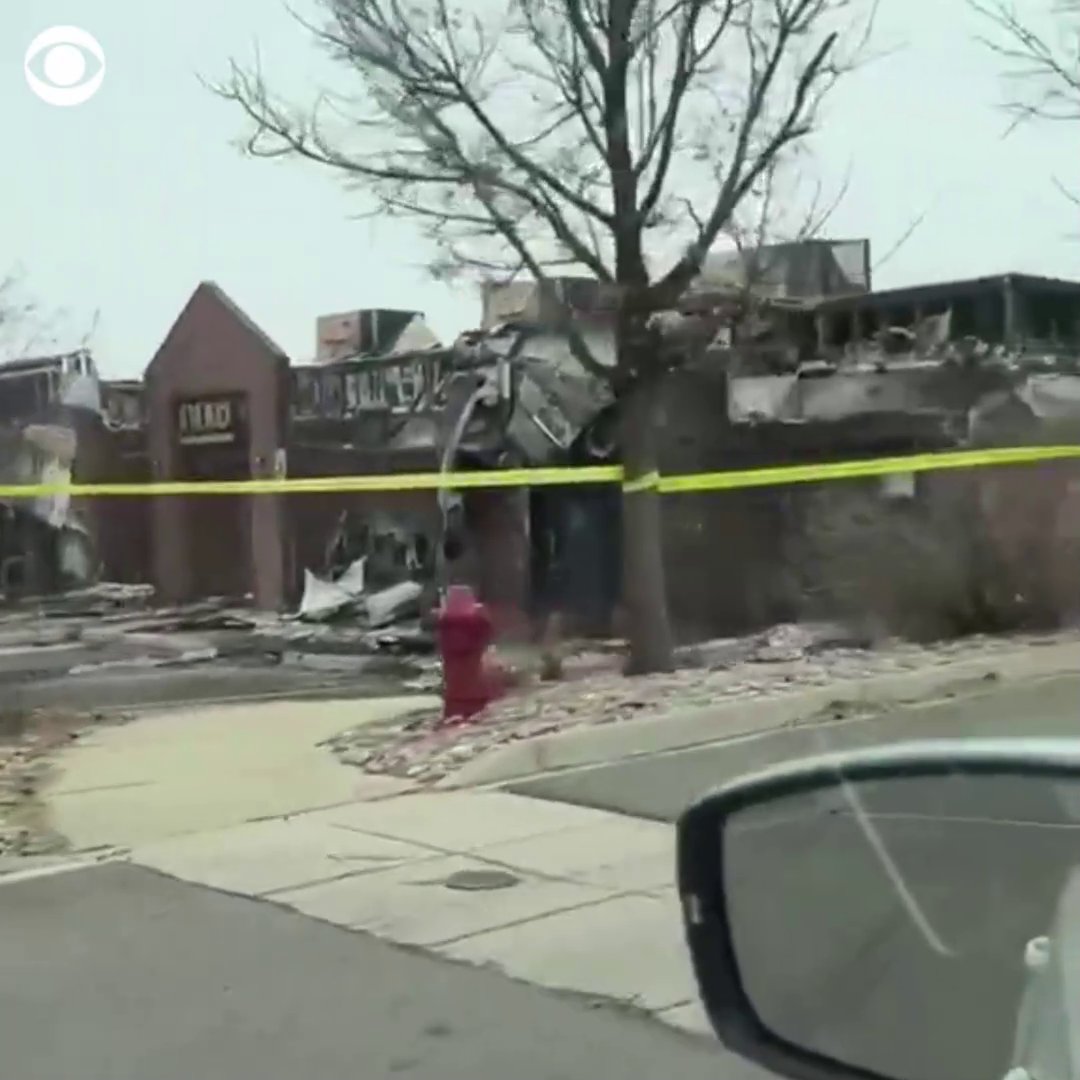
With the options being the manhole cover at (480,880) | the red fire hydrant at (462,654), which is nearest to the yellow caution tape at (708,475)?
the red fire hydrant at (462,654)

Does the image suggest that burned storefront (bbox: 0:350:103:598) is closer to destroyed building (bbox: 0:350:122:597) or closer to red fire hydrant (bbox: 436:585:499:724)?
destroyed building (bbox: 0:350:122:597)

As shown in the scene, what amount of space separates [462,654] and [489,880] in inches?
139

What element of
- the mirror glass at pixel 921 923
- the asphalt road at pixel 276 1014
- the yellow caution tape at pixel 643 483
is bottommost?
the asphalt road at pixel 276 1014

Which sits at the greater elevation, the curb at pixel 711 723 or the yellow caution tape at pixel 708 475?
the yellow caution tape at pixel 708 475

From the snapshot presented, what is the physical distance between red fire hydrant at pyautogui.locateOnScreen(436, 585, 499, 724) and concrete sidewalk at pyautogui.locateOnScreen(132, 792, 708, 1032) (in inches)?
69.9

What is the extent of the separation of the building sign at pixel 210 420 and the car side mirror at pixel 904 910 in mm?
17084

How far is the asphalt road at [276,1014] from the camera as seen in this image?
490 cm

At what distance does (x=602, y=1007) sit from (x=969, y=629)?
8.70 metres

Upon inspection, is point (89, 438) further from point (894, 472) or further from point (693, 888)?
point (693, 888)

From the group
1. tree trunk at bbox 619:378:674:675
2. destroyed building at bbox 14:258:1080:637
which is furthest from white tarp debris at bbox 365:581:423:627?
tree trunk at bbox 619:378:674:675

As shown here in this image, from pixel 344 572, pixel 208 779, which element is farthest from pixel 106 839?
pixel 344 572

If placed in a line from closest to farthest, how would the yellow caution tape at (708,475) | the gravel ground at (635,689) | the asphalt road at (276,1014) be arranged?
1. the asphalt road at (276,1014)
2. the gravel ground at (635,689)
3. the yellow caution tape at (708,475)

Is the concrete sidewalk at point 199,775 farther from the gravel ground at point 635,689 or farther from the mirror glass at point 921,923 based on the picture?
the mirror glass at point 921,923

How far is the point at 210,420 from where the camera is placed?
1933 centimetres
